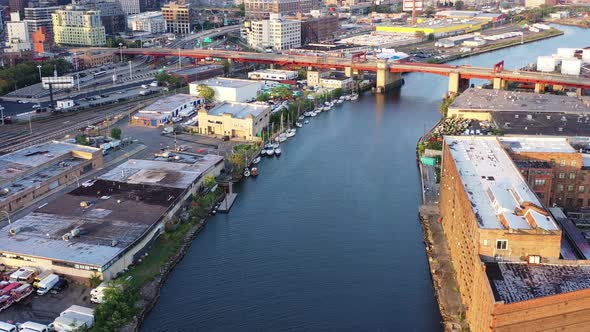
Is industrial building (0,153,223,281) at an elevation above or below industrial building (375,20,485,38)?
below

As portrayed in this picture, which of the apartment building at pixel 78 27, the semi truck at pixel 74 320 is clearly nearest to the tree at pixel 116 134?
the semi truck at pixel 74 320

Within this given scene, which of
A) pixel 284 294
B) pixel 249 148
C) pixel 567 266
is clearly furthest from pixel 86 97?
pixel 567 266

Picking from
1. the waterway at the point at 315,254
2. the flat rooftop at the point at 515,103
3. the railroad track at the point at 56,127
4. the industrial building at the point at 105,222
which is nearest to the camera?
the waterway at the point at 315,254

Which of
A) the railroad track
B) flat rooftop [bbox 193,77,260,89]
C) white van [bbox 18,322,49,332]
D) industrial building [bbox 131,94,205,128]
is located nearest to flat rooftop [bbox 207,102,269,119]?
industrial building [bbox 131,94,205,128]

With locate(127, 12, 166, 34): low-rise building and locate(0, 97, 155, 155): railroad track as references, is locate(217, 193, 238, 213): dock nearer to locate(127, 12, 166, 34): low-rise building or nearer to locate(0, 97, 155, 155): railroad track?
locate(0, 97, 155, 155): railroad track

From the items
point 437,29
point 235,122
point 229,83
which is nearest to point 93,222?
point 235,122

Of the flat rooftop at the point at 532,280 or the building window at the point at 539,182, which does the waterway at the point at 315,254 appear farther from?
the building window at the point at 539,182
